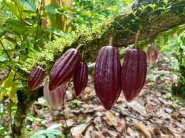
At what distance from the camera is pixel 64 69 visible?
0.71 metres

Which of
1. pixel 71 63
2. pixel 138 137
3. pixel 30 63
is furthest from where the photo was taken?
pixel 138 137

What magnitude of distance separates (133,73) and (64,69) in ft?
0.65

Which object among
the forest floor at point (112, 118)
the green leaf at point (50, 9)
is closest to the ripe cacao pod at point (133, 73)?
the green leaf at point (50, 9)

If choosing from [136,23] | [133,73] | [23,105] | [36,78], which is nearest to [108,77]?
[133,73]

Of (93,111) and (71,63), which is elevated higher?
(71,63)

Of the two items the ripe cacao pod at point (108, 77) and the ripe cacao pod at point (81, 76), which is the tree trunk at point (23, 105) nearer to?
the ripe cacao pod at point (81, 76)

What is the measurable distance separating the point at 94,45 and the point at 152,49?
793 millimetres

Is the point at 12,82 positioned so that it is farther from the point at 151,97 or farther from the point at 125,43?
the point at 151,97

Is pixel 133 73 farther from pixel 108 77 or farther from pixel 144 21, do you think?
pixel 144 21

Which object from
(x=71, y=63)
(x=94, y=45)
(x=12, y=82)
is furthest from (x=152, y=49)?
(x=71, y=63)

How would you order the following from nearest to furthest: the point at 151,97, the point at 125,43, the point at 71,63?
the point at 71,63
the point at 125,43
the point at 151,97

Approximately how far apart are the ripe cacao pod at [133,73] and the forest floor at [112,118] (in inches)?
46.6

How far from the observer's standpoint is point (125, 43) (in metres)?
0.91

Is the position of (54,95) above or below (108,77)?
below
